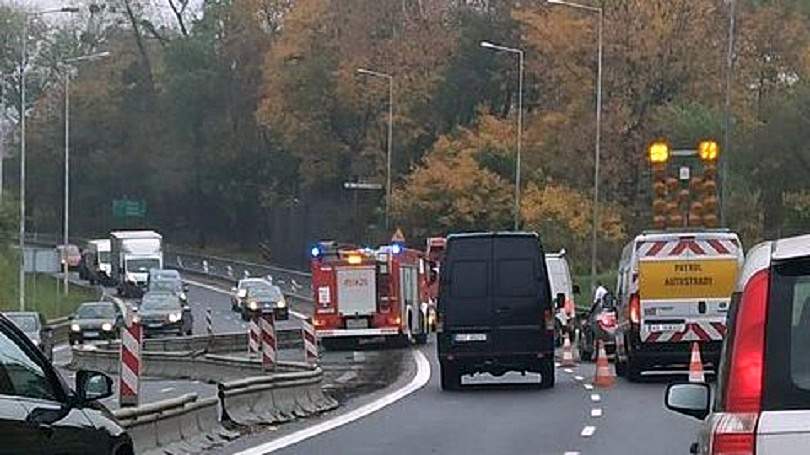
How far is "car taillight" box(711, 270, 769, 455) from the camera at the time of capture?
6922 mm

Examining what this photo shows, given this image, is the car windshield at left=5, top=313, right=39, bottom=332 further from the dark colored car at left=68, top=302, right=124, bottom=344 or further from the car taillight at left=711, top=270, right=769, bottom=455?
the car taillight at left=711, top=270, right=769, bottom=455

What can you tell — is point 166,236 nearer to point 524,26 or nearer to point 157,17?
point 157,17

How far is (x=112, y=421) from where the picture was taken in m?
11.6

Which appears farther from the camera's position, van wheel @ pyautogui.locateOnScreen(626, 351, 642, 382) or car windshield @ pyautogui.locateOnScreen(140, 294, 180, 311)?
car windshield @ pyautogui.locateOnScreen(140, 294, 180, 311)

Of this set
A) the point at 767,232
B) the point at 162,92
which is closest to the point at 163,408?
the point at 767,232

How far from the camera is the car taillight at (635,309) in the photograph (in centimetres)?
3103

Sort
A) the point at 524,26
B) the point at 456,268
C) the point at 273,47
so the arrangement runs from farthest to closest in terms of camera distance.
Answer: the point at 273,47, the point at 524,26, the point at 456,268

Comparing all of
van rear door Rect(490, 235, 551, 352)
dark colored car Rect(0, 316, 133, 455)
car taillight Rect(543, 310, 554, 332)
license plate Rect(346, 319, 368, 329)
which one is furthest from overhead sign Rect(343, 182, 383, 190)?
dark colored car Rect(0, 316, 133, 455)

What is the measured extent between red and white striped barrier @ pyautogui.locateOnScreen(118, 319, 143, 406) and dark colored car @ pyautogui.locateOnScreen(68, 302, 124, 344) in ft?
109


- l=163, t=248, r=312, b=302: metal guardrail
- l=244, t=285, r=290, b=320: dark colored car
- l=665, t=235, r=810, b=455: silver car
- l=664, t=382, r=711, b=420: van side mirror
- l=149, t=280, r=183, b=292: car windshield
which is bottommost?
l=163, t=248, r=312, b=302: metal guardrail

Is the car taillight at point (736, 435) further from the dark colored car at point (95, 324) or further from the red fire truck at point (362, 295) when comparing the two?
the dark colored car at point (95, 324)

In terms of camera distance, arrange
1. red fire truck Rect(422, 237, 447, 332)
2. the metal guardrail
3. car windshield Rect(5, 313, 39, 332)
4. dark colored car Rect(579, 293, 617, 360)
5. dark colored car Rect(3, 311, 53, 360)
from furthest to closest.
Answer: the metal guardrail, red fire truck Rect(422, 237, 447, 332), car windshield Rect(5, 313, 39, 332), dark colored car Rect(3, 311, 53, 360), dark colored car Rect(579, 293, 617, 360)

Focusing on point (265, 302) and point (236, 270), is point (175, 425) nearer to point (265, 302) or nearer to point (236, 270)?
point (265, 302)

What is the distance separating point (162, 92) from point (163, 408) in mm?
89532
